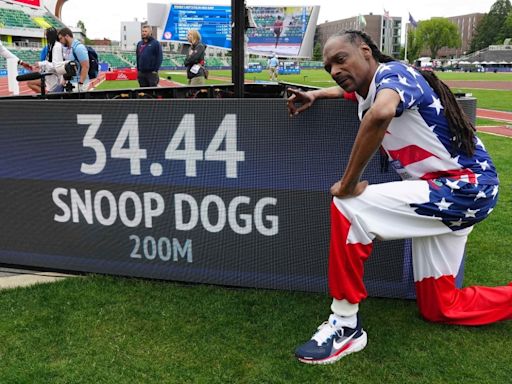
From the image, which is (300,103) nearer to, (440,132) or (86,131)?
(440,132)

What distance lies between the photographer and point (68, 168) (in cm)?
348

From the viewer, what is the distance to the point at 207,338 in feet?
8.93

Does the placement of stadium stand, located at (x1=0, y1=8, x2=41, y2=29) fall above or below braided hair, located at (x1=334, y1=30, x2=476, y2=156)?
above

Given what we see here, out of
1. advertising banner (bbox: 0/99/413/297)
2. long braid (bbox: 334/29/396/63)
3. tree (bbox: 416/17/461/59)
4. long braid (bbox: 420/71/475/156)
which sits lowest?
advertising banner (bbox: 0/99/413/297)

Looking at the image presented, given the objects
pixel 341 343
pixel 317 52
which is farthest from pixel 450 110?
pixel 317 52

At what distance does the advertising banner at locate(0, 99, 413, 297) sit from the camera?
3084mm

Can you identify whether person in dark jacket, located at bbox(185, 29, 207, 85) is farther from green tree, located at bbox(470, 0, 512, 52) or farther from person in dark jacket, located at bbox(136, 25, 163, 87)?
green tree, located at bbox(470, 0, 512, 52)

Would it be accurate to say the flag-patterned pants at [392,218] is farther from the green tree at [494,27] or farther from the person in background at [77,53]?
the green tree at [494,27]

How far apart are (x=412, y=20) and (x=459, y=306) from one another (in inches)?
1829

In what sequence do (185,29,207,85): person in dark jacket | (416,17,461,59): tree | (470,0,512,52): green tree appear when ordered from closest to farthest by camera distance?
(185,29,207,85): person in dark jacket, (470,0,512,52): green tree, (416,17,461,59): tree

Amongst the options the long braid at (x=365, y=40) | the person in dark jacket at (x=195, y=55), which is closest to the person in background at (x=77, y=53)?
the person in dark jacket at (x=195, y=55)

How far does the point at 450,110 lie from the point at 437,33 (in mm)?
138477

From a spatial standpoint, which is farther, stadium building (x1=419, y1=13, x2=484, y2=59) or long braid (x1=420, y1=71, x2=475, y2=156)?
stadium building (x1=419, y1=13, x2=484, y2=59)

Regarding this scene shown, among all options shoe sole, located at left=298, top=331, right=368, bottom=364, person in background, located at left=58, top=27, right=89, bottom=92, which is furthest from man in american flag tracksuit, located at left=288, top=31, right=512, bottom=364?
person in background, located at left=58, top=27, right=89, bottom=92
